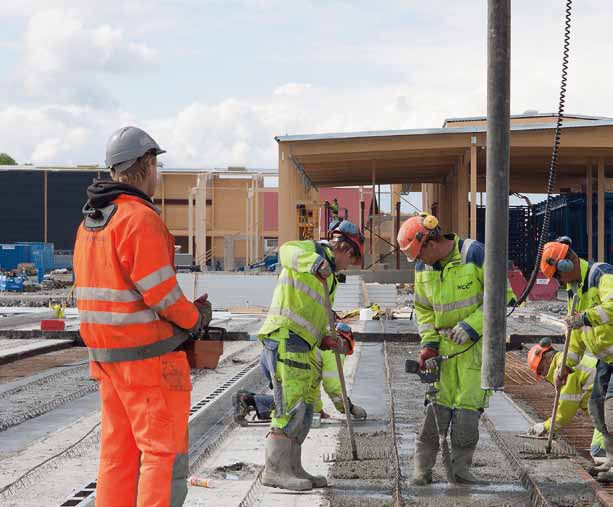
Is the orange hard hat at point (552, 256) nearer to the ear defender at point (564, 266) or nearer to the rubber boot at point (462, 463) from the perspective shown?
the ear defender at point (564, 266)

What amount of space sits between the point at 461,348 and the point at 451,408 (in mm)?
415

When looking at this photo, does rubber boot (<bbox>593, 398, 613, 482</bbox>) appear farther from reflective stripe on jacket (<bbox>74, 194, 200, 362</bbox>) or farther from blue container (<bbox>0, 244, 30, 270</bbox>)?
blue container (<bbox>0, 244, 30, 270</bbox>)

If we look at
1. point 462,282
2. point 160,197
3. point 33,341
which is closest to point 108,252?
point 462,282

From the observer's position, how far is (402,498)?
5.97 metres

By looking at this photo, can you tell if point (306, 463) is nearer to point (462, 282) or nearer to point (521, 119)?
point (462, 282)

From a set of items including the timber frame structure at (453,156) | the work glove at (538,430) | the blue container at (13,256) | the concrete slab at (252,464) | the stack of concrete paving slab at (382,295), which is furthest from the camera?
the blue container at (13,256)

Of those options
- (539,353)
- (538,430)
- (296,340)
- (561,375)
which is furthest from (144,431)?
(538,430)

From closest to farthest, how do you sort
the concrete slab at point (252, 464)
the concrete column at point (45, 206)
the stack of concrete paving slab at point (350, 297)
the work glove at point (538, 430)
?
the concrete slab at point (252, 464) → the work glove at point (538, 430) → the stack of concrete paving slab at point (350, 297) → the concrete column at point (45, 206)

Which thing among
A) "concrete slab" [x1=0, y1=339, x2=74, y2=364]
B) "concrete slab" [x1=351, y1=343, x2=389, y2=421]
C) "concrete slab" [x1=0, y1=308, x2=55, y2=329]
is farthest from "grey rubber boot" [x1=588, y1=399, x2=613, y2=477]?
"concrete slab" [x1=0, y1=308, x2=55, y2=329]

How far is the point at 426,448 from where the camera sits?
6.35 metres

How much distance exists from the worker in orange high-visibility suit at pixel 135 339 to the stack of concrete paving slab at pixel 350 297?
22519 mm

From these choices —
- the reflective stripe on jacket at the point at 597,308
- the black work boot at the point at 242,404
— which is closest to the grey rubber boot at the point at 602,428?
the reflective stripe on jacket at the point at 597,308

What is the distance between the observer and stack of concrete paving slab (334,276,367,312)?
1077 inches

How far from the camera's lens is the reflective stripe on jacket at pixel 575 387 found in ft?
22.9
